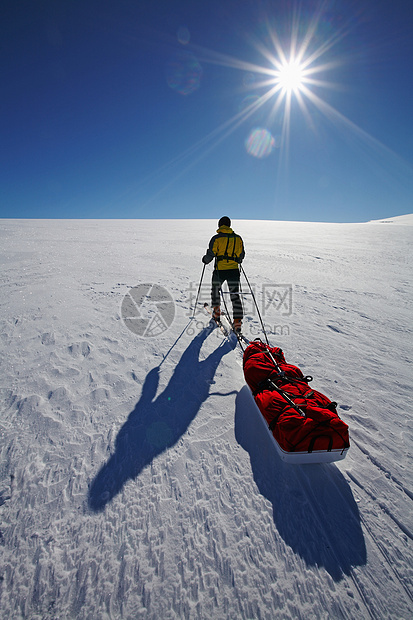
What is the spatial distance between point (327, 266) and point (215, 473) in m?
10.4

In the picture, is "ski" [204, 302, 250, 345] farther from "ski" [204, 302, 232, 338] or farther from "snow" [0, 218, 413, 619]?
"snow" [0, 218, 413, 619]

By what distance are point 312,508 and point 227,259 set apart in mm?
4244

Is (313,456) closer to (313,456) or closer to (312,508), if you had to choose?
(313,456)

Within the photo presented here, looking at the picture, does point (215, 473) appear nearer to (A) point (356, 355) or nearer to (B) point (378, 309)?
(A) point (356, 355)

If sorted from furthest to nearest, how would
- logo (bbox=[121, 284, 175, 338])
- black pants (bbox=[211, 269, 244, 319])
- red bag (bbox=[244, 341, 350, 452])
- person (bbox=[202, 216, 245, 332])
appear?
black pants (bbox=[211, 269, 244, 319]) → person (bbox=[202, 216, 245, 332]) → logo (bbox=[121, 284, 175, 338]) → red bag (bbox=[244, 341, 350, 452])

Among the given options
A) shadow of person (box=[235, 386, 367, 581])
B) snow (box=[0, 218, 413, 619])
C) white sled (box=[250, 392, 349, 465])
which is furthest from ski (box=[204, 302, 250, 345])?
white sled (box=[250, 392, 349, 465])

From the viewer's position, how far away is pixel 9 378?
123 inches

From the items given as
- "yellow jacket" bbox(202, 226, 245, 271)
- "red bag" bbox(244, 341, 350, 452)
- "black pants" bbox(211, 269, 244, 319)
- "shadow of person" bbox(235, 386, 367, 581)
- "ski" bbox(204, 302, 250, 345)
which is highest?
"yellow jacket" bbox(202, 226, 245, 271)

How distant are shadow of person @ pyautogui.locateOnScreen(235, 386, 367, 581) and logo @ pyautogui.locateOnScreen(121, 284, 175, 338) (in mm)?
2922

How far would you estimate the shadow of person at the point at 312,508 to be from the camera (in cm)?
175

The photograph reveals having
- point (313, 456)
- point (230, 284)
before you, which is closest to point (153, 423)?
point (313, 456)

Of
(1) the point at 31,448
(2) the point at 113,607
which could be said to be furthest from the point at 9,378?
(2) the point at 113,607

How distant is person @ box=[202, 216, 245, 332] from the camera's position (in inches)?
195

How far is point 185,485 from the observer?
2104 mm
